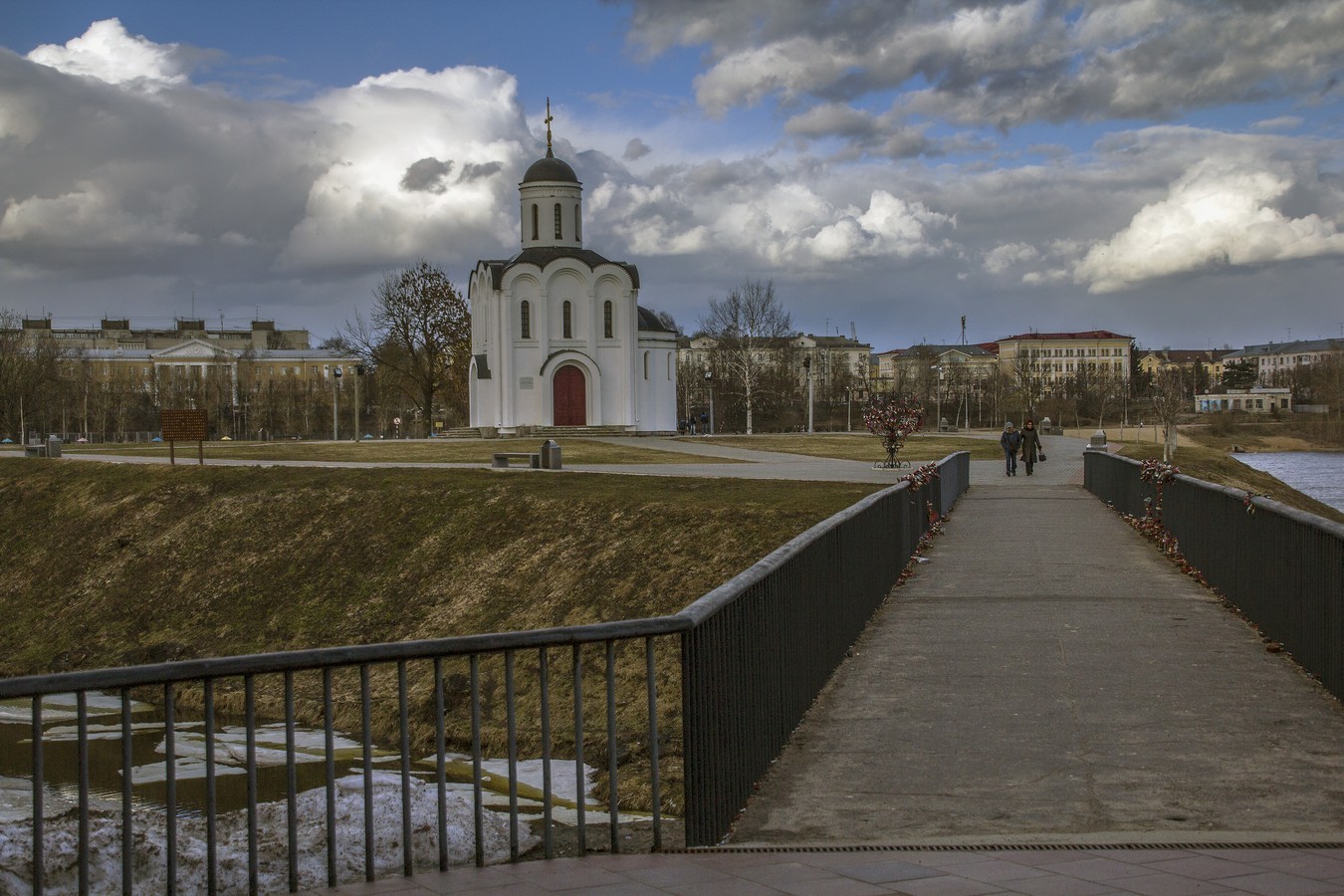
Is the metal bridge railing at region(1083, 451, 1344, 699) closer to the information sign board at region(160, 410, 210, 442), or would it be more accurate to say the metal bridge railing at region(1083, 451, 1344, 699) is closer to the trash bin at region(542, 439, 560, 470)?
the trash bin at region(542, 439, 560, 470)

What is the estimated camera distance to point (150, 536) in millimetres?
33812

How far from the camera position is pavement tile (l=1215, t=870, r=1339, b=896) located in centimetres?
479

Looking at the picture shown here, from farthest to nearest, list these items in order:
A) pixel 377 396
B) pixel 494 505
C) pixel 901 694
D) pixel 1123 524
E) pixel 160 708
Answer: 1. pixel 377 396
2. pixel 494 505
3. pixel 1123 524
4. pixel 160 708
5. pixel 901 694

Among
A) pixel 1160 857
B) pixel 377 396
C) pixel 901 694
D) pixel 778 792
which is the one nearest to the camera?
pixel 1160 857

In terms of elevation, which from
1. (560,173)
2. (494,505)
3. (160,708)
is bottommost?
(160,708)

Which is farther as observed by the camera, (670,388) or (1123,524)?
(670,388)

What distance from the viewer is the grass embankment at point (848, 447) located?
1849 inches

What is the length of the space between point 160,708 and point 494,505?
39.8 feet

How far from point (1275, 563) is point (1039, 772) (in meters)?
4.77

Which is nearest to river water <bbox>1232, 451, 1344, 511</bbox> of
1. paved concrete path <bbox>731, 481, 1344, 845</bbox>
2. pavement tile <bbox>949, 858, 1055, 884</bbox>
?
paved concrete path <bbox>731, 481, 1344, 845</bbox>

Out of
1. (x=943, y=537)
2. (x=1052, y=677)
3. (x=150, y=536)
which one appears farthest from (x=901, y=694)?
(x=150, y=536)

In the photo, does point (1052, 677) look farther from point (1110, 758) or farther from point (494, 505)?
point (494, 505)

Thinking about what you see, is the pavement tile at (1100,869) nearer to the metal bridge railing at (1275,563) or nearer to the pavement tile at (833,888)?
the pavement tile at (833,888)

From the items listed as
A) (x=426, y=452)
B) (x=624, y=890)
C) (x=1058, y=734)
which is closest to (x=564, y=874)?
(x=624, y=890)
